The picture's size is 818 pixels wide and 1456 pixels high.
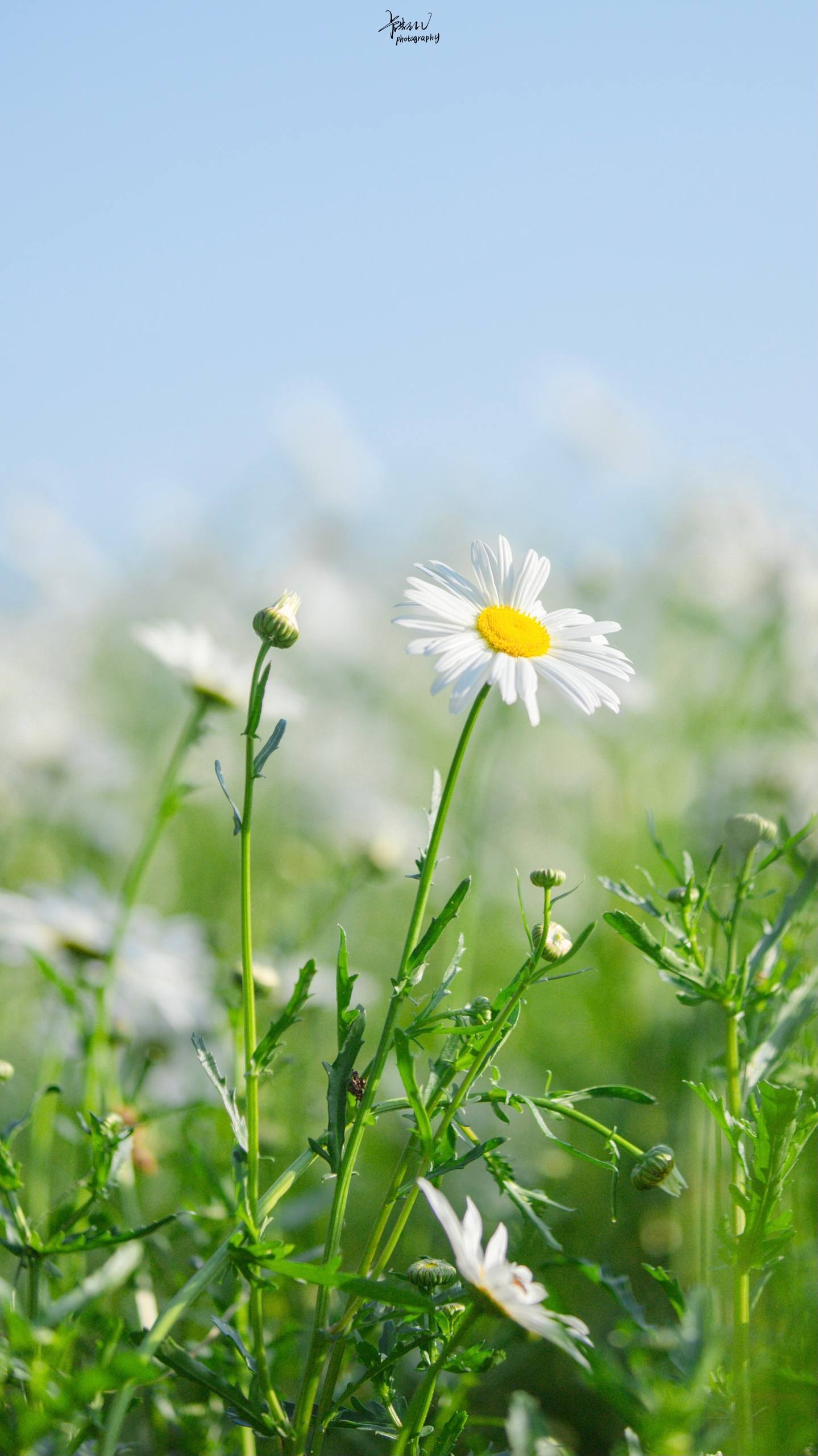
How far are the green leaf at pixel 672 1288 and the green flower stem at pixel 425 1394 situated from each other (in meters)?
0.11

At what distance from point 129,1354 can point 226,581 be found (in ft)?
12.0

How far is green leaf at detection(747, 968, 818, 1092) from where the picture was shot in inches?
29.5

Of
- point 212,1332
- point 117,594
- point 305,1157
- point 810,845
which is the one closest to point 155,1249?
point 212,1332

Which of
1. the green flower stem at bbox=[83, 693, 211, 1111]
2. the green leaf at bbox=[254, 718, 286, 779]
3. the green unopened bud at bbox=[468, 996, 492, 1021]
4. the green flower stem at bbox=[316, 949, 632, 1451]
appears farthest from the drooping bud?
the green flower stem at bbox=[83, 693, 211, 1111]

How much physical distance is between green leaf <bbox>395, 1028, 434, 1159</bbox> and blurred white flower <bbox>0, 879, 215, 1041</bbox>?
0.73m

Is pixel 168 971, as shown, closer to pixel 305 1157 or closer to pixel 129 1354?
pixel 305 1157

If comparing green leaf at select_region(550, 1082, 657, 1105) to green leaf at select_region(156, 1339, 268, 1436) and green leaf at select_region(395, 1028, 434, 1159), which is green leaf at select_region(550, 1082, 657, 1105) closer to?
green leaf at select_region(395, 1028, 434, 1159)

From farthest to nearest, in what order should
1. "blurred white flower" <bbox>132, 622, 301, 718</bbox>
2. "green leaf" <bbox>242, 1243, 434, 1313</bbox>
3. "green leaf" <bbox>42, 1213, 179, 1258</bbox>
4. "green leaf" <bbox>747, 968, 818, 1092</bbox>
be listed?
"blurred white flower" <bbox>132, 622, 301, 718</bbox>
"green leaf" <bbox>747, 968, 818, 1092</bbox>
"green leaf" <bbox>42, 1213, 179, 1258</bbox>
"green leaf" <bbox>242, 1243, 434, 1313</bbox>

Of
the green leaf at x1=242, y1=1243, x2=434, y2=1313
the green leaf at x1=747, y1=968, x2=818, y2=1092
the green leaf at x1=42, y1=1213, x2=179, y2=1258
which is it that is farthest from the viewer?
the green leaf at x1=747, y1=968, x2=818, y2=1092

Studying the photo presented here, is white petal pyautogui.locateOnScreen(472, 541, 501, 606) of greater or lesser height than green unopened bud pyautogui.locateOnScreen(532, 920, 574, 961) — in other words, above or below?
above

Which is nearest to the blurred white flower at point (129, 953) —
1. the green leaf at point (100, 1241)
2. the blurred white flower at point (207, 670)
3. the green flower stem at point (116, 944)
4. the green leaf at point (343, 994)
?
the green flower stem at point (116, 944)

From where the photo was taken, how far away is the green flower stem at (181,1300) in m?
0.54

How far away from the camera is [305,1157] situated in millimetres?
660

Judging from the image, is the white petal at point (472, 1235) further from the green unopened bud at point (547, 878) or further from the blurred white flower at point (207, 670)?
the blurred white flower at point (207, 670)
